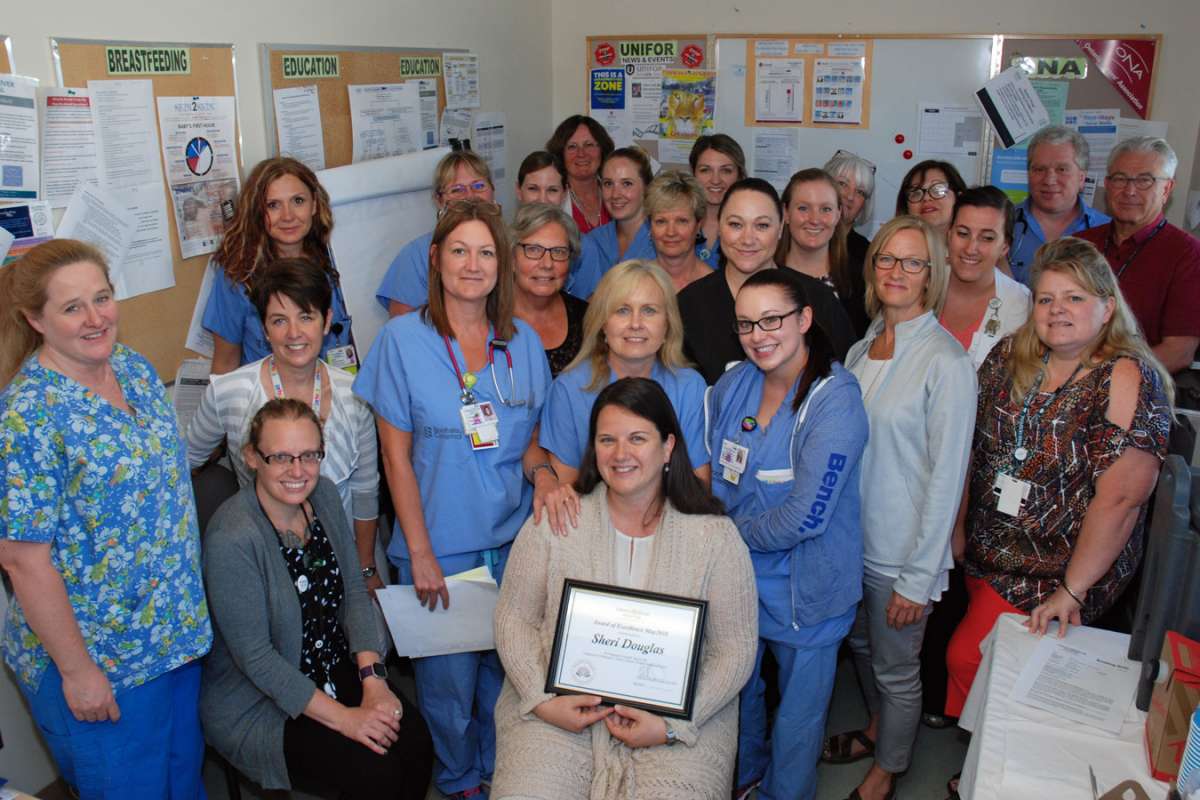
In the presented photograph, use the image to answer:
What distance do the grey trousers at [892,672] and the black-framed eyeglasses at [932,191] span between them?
190cm

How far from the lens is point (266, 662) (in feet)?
7.61

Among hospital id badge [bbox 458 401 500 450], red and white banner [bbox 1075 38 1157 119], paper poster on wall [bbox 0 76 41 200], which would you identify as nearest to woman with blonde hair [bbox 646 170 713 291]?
hospital id badge [bbox 458 401 500 450]

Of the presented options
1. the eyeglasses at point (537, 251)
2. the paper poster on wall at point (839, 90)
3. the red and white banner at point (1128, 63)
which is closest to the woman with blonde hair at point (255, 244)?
the eyeglasses at point (537, 251)

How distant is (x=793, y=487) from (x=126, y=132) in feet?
6.94

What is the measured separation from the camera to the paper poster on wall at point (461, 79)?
171 inches

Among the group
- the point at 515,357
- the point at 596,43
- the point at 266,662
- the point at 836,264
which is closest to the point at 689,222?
→ the point at 836,264

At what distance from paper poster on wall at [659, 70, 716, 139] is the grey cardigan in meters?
3.43

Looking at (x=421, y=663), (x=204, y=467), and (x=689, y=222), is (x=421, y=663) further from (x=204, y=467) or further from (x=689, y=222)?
(x=689, y=222)

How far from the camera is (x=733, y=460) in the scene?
Answer: 2543 mm

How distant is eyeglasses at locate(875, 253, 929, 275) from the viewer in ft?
8.54

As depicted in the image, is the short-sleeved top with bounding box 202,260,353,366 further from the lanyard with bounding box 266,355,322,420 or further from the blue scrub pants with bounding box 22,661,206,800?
the blue scrub pants with bounding box 22,661,206,800

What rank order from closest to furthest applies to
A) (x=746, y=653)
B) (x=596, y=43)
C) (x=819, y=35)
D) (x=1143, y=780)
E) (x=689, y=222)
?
(x=1143, y=780) → (x=746, y=653) → (x=689, y=222) → (x=819, y=35) → (x=596, y=43)

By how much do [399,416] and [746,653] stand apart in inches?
44.0

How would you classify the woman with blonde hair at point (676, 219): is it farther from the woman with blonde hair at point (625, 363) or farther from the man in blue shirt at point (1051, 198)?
the man in blue shirt at point (1051, 198)
